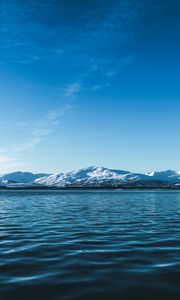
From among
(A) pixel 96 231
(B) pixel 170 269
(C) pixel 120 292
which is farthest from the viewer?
(A) pixel 96 231

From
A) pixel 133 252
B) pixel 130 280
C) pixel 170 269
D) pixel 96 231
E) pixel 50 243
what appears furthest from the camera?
pixel 96 231

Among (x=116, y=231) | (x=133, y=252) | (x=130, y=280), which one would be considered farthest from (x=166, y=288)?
(x=116, y=231)

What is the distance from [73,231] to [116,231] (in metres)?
3.79

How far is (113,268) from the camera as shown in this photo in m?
13.1

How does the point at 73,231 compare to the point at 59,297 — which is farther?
the point at 73,231

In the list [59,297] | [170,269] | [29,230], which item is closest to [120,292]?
[59,297]

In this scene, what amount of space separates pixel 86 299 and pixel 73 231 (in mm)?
14993

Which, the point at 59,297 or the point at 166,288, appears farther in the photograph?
the point at 166,288

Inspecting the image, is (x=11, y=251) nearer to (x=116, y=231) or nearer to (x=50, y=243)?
(x=50, y=243)

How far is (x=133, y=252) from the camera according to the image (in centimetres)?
1642

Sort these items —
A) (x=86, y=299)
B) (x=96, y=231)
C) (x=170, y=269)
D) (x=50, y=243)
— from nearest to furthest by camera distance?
(x=86, y=299)
(x=170, y=269)
(x=50, y=243)
(x=96, y=231)

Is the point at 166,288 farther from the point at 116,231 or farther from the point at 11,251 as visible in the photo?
the point at 116,231

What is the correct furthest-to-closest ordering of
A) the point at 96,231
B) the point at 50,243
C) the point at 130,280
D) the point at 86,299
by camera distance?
the point at 96,231
the point at 50,243
the point at 130,280
the point at 86,299

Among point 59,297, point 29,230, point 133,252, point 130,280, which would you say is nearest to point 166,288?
point 130,280
